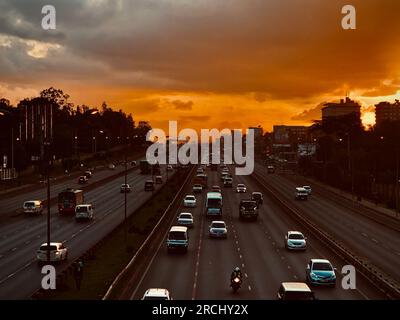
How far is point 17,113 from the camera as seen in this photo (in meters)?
177

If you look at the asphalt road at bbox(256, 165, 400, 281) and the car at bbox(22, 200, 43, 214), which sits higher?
the car at bbox(22, 200, 43, 214)

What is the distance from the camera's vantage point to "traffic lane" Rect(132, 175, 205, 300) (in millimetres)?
33281

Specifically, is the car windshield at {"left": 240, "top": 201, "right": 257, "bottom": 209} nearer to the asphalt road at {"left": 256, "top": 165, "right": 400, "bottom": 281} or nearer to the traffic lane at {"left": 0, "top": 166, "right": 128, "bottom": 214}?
the asphalt road at {"left": 256, "top": 165, "right": 400, "bottom": 281}

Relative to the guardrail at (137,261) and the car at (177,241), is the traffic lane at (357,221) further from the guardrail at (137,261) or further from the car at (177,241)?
the guardrail at (137,261)

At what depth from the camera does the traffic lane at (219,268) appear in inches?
1288

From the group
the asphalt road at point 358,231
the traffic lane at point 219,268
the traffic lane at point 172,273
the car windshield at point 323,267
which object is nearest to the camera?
the traffic lane at point 219,268

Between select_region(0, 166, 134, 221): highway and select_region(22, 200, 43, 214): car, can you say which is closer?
select_region(22, 200, 43, 214): car

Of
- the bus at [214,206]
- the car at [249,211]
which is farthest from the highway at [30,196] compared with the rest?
the car at [249,211]

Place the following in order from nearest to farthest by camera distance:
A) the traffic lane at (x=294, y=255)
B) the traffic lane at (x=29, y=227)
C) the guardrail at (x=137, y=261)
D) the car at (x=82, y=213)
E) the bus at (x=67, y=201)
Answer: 1. the guardrail at (x=137, y=261)
2. the traffic lane at (x=294, y=255)
3. the traffic lane at (x=29, y=227)
4. the car at (x=82, y=213)
5. the bus at (x=67, y=201)

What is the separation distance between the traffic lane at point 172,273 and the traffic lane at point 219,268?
1.77ft

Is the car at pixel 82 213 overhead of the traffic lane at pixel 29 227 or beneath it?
overhead

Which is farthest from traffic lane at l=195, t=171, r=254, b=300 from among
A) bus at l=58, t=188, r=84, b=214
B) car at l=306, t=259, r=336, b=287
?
bus at l=58, t=188, r=84, b=214

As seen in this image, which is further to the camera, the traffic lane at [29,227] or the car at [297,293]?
the traffic lane at [29,227]

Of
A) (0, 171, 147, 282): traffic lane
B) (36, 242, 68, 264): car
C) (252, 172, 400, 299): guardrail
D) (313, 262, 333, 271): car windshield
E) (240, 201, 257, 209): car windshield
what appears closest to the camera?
(252, 172, 400, 299): guardrail
